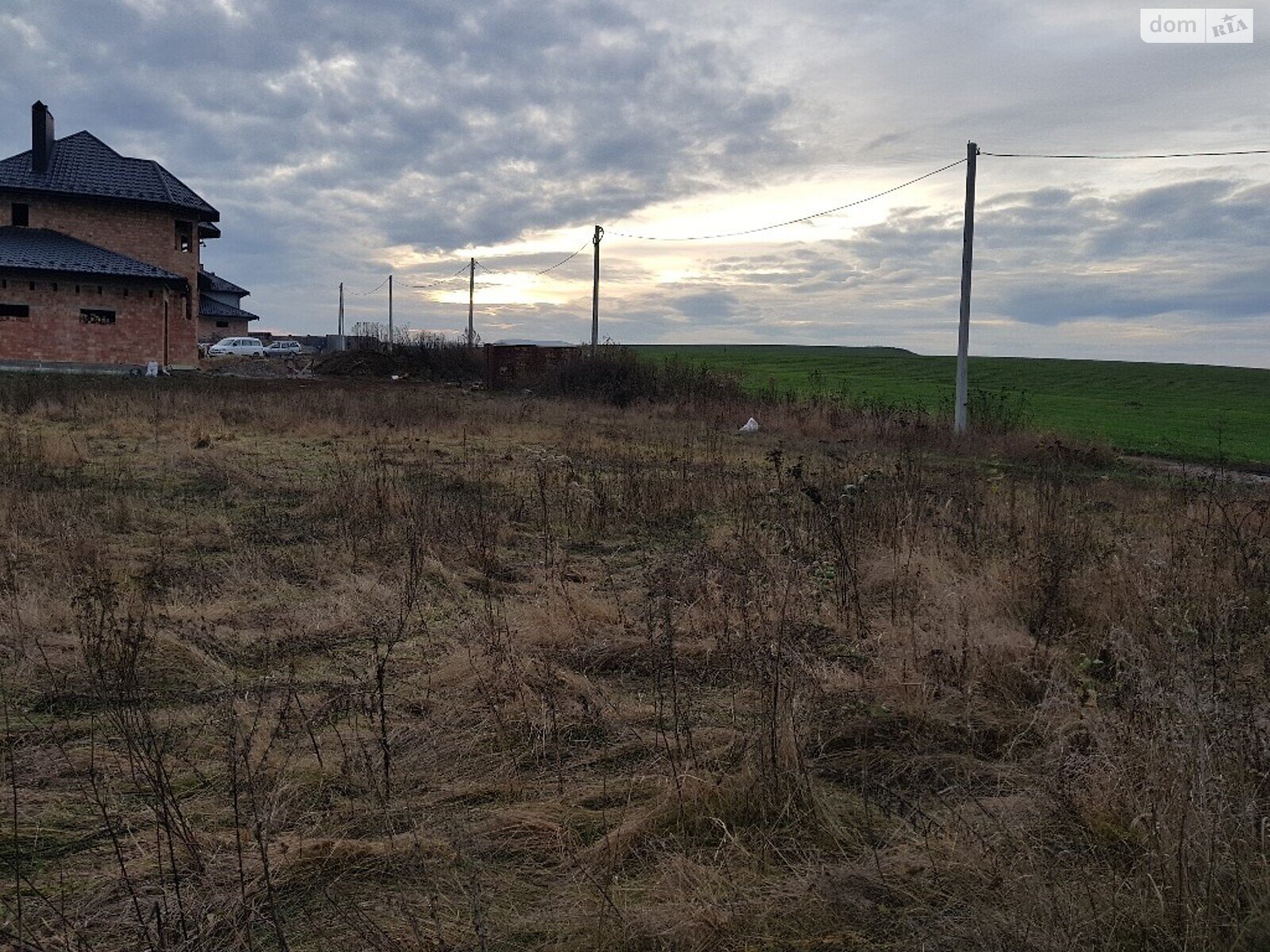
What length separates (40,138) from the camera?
114 feet

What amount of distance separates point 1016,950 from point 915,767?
1.34 meters

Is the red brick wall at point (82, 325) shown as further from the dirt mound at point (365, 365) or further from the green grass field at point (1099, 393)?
the green grass field at point (1099, 393)

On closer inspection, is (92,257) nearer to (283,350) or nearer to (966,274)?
(283,350)

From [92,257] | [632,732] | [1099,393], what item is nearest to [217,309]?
[92,257]

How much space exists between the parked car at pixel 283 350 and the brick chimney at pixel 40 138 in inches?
727

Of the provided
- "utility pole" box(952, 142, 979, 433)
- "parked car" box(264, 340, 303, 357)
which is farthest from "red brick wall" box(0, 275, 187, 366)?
"utility pole" box(952, 142, 979, 433)

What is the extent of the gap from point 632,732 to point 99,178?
134 ft

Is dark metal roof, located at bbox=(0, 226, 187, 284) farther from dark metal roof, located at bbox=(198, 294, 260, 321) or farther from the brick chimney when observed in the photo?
dark metal roof, located at bbox=(198, 294, 260, 321)

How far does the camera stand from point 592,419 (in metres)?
21.5

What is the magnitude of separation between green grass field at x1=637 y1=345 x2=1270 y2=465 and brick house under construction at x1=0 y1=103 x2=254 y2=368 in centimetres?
2091

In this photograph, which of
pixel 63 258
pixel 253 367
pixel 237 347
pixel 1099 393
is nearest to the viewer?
pixel 63 258

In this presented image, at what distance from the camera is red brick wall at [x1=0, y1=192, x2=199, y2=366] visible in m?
34.9

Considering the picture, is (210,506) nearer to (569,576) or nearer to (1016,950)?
(569,576)

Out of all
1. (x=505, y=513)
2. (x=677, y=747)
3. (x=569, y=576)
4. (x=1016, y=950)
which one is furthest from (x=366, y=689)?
(x=505, y=513)
